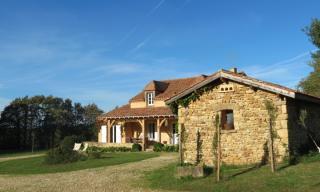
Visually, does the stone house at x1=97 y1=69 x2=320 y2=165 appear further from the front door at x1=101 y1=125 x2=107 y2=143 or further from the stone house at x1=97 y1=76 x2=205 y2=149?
the front door at x1=101 y1=125 x2=107 y2=143

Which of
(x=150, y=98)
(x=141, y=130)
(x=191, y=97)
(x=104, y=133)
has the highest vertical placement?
(x=150, y=98)

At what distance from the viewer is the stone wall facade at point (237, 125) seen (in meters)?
14.8

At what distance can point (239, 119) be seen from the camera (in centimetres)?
1534

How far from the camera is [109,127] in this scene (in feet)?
113

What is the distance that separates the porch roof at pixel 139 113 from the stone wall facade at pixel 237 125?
584 inches

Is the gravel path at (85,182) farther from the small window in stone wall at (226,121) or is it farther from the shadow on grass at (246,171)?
the small window in stone wall at (226,121)

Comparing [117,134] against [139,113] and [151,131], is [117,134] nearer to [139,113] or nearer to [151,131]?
[151,131]

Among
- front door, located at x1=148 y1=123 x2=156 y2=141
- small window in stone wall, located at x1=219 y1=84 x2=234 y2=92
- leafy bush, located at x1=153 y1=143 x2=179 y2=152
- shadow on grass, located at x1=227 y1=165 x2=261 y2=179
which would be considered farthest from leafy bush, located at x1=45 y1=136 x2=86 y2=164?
front door, located at x1=148 y1=123 x2=156 y2=141

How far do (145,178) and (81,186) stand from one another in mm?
2426

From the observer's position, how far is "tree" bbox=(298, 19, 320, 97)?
96.4ft

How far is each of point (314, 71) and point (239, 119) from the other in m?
21.4

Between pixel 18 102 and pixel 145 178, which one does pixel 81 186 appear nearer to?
pixel 145 178

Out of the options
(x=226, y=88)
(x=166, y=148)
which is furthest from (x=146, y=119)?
(x=226, y=88)

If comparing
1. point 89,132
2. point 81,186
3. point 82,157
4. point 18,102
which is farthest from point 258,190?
point 18,102
